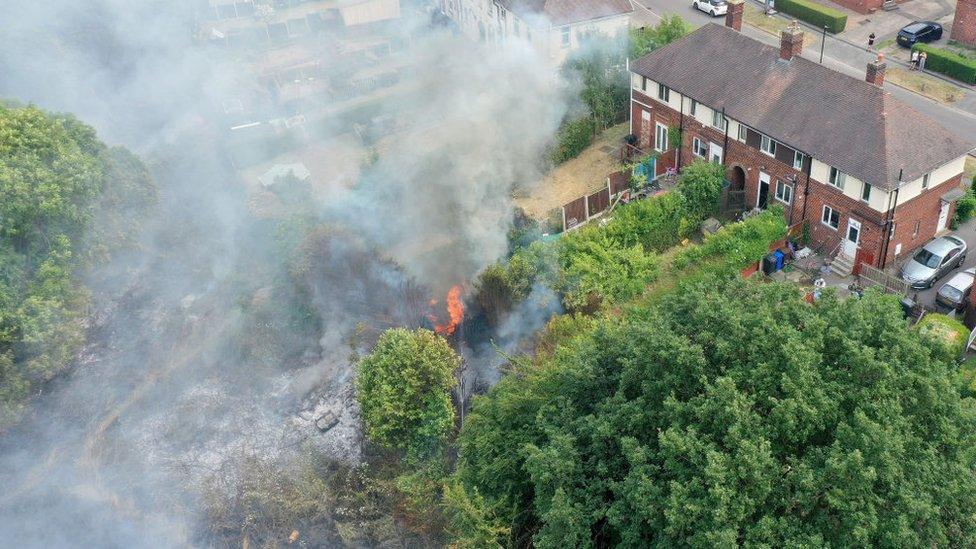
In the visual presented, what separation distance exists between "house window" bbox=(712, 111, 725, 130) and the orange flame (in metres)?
12.1

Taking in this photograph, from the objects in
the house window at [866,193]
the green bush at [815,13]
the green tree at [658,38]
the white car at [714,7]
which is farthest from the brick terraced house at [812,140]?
the white car at [714,7]

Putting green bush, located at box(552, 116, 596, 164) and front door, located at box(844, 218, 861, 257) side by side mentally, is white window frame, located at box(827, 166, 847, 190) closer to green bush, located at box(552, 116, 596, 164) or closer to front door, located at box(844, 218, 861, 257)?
front door, located at box(844, 218, 861, 257)

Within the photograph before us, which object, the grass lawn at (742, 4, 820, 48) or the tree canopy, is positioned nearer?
the tree canopy

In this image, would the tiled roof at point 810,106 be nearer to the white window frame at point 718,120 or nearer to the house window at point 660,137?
the white window frame at point 718,120

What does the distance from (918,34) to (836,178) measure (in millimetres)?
19097

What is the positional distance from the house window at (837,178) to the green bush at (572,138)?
1187 cm

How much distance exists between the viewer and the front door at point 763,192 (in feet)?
90.2

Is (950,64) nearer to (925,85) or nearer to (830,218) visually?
(925,85)

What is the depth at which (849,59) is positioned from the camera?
1496 inches

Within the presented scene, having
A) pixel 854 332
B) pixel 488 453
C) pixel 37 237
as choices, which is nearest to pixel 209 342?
pixel 37 237

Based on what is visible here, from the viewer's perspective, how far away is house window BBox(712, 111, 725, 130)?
→ 28316 millimetres

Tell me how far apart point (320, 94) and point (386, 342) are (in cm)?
2422

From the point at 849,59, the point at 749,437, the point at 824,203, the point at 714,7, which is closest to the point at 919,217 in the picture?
the point at 824,203

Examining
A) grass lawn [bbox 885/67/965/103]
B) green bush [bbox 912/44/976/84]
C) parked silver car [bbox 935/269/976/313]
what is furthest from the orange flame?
green bush [bbox 912/44/976/84]
